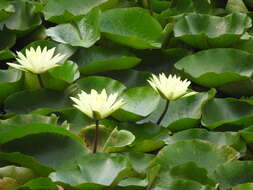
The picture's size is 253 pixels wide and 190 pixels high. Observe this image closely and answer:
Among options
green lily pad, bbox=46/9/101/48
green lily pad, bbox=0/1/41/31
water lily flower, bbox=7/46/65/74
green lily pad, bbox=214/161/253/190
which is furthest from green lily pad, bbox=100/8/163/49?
green lily pad, bbox=214/161/253/190

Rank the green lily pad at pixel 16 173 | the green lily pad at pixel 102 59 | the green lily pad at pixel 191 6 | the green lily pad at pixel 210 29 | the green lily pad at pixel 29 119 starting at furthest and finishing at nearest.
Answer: the green lily pad at pixel 191 6 < the green lily pad at pixel 210 29 < the green lily pad at pixel 102 59 < the green lily pad at pixel 29 119 < the green lily pad at pixel 16 173

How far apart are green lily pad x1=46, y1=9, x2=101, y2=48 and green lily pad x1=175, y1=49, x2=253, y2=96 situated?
237 millimetres

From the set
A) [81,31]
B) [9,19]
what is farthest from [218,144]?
[9,19]

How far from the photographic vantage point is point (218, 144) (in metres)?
1.32

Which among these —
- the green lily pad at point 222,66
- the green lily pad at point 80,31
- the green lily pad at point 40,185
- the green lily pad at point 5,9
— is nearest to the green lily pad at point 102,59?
the green lily pad at point 80,31

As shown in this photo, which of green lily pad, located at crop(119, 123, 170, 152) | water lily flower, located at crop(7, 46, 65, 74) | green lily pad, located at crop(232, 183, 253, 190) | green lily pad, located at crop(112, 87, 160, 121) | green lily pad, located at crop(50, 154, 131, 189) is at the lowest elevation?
green lily pad, located at crop(119, 123, 170, 152)

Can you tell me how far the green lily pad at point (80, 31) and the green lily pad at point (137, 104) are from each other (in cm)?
23

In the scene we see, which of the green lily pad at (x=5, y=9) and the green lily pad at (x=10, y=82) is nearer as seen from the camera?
the green lily pad at (x=10, y=82)

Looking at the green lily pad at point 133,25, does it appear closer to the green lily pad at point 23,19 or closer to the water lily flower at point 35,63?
the green lily pad at point 23,19

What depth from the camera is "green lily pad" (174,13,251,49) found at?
5.63 feet

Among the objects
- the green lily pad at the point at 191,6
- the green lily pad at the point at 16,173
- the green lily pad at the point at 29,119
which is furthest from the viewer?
the green lily pad at the point at 191,6

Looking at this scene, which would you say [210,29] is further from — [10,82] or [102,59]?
Result: [10,82]

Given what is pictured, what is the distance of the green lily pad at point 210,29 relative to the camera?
5.63 feet

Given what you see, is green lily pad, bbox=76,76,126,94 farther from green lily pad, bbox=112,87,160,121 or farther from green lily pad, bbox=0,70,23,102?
green lily pad, bbox=0,70,23,102
